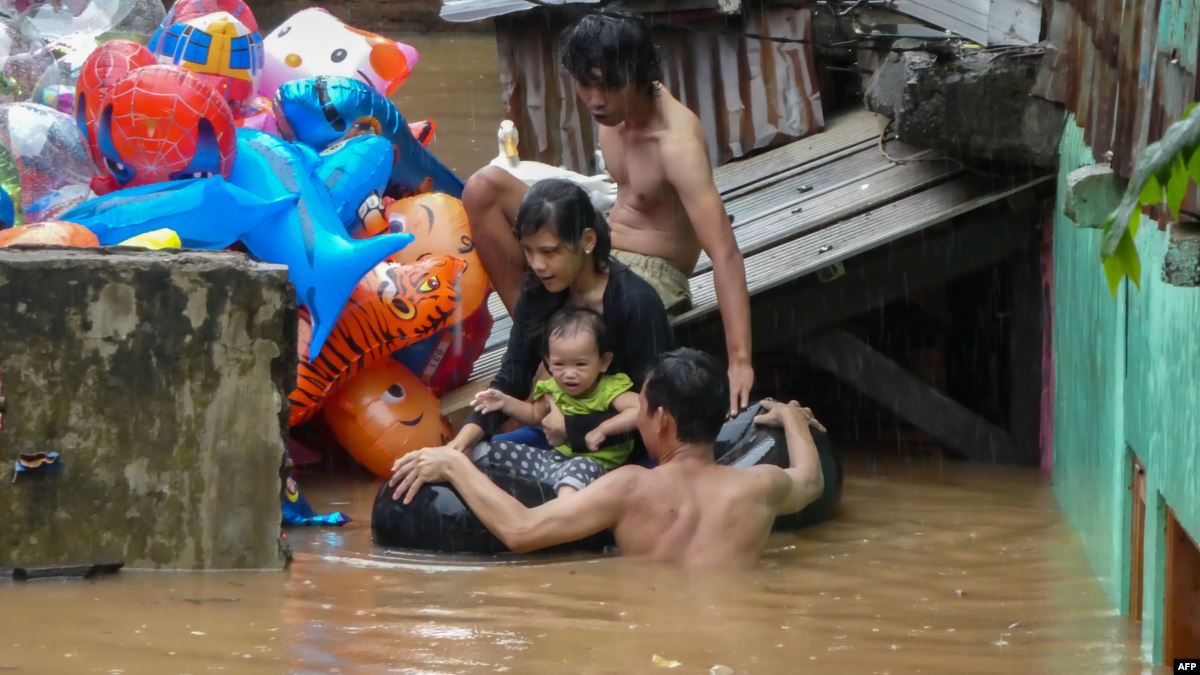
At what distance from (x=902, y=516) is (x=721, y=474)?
124 centimetres

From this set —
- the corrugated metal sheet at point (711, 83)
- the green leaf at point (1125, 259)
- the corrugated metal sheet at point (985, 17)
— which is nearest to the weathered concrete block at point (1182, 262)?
the green leaf at point (1125, 259)

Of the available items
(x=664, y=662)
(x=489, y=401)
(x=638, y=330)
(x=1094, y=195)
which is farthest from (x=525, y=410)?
(x=1094, y=195)

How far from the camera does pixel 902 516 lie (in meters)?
5.73

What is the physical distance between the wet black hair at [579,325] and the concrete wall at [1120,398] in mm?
1560

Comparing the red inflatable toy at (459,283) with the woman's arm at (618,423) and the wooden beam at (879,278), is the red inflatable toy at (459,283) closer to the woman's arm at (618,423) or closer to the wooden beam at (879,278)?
the wooden beam at (879,278)

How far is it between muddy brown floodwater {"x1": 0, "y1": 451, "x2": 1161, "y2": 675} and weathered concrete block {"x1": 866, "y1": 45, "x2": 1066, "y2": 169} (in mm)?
1676

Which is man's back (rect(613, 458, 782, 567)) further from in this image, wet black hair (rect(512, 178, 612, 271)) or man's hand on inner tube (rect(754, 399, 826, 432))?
wet black hair (rect(512, 178, 612, 271))

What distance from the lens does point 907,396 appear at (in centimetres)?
679

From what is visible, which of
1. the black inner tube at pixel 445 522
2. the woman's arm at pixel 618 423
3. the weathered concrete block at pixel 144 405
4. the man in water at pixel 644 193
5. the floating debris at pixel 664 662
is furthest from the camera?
the man in water at pixel 644 193

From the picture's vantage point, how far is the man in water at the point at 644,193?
5492mm

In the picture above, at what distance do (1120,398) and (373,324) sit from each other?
2.70m

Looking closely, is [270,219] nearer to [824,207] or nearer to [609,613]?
[609,613]

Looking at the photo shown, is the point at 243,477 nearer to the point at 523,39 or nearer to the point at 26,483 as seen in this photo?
the point at 26,483

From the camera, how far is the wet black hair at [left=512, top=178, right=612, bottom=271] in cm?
509
